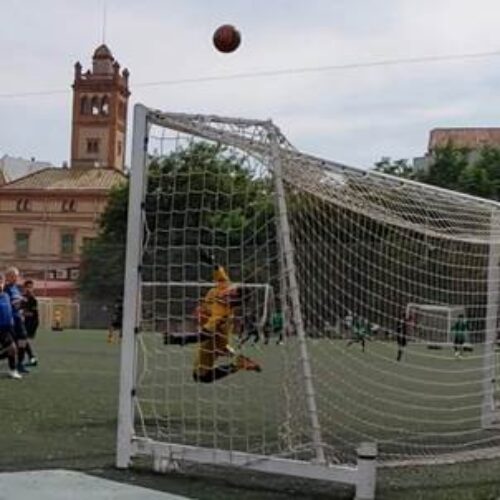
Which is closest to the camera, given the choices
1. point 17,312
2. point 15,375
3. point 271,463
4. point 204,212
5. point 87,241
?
point 271,463

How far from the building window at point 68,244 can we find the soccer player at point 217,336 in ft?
258

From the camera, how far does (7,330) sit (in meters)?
16.7

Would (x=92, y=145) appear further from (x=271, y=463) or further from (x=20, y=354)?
(x=271, y=463)

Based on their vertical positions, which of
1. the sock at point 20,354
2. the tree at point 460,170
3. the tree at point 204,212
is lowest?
the sock at point 20,354

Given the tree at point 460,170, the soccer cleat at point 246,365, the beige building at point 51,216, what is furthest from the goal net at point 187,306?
the beige building at point 51,216

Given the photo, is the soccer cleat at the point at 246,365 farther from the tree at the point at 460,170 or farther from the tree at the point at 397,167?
the tree at the point at 397,167

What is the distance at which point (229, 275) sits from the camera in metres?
10.6

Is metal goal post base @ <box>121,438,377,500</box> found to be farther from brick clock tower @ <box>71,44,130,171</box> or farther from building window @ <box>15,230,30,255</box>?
brick clock tower @ <box>71,44,130,171</box>

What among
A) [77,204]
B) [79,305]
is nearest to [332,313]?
[79,305]

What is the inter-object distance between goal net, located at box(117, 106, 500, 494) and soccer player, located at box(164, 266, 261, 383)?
50mm

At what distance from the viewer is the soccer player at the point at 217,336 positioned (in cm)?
1034

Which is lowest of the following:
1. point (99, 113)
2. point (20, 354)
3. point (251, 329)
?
point (20, 354)

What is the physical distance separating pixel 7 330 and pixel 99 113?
10527 centimetres

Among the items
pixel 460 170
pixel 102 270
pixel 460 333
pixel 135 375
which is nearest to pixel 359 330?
pixel 460 333
